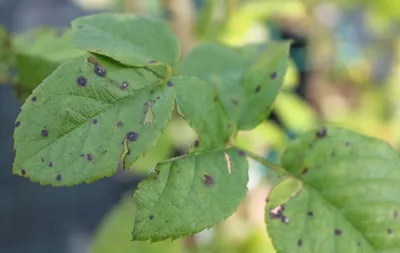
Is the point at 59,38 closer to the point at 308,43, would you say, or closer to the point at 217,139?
the point at 217,139

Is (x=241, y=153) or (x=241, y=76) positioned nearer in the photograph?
(x=241, y=153)

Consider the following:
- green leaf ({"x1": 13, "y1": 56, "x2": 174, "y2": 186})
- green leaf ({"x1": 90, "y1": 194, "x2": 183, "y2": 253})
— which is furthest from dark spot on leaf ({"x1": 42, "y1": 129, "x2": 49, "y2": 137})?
green leaf ({"x1": 90, "y1": 194, "x2": 183, "y2": 253})

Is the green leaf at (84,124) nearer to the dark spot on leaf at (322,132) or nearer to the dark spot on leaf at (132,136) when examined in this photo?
the dark spot on leaf at (132,136)

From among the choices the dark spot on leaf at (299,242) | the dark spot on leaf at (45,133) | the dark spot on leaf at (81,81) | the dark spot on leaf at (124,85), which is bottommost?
the dark spot on leaf at (299,242)

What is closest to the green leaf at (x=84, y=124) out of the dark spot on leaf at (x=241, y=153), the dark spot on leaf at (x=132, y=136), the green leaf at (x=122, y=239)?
the dark spot on leaf at (x=132, y=136)

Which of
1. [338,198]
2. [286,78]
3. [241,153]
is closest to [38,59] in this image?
[241,153]

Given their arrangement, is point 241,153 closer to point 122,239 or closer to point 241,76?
point 241,76

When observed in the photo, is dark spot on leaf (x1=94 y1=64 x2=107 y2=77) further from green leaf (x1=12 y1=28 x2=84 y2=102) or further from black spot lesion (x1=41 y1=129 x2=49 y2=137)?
green leaf (x1=12 y1=28 x2=84 y2=102)
